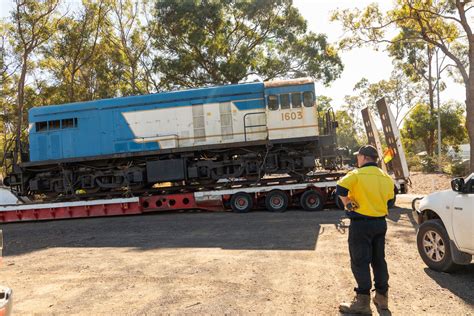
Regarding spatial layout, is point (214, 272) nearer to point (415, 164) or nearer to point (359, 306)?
point (359, 306)

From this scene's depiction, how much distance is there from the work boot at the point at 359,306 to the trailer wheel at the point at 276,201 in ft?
25.5

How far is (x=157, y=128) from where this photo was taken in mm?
13141

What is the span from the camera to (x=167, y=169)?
12859 mm

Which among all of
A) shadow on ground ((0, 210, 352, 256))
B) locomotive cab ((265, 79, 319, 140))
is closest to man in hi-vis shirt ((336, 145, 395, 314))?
shadow on ground ((0, 210, 352, 256))

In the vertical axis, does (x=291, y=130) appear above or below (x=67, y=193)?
above

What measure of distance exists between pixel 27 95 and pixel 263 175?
23531 millimetres

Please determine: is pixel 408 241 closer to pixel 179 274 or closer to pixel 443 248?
pixel 443 248

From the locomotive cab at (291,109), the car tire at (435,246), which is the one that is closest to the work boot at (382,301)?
the car tire at (435,246)

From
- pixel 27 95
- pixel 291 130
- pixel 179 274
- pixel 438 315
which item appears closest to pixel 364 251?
pixel 438 315

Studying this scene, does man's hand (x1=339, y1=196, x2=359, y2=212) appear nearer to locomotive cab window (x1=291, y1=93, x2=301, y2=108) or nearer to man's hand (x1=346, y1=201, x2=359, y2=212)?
man's hand (x1=346, y1=201, x2=359, y2=212)

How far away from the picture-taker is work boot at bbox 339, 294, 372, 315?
4.16 m

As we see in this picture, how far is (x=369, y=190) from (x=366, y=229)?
1.42 ft

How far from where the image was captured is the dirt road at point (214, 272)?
4.58 m

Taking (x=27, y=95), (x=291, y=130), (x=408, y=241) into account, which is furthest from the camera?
(x=27, y=95)
